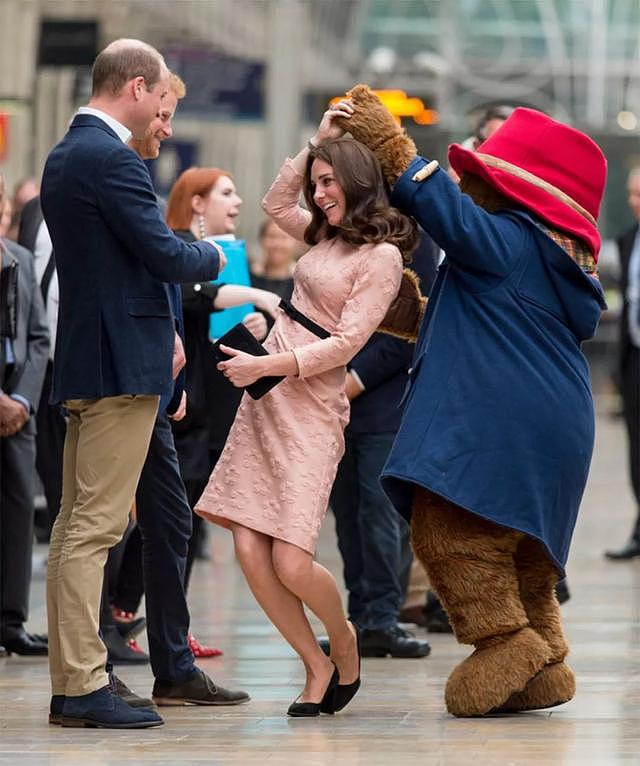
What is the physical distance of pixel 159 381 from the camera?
5922 millimetres

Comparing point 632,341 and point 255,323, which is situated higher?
point 255,323

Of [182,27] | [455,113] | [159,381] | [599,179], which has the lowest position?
[455,113]

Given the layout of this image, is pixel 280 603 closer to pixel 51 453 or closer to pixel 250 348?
pixel 250 348

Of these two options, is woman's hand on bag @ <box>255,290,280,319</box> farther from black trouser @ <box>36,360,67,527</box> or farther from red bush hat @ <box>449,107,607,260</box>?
red bush hat @ <box>449,107,607,260</box>

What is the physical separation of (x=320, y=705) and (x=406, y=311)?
1306 mm

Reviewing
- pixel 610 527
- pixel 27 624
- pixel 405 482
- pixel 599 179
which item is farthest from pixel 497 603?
pixel 610 527

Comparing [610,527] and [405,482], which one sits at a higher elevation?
[405,482]

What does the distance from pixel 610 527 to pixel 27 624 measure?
19.2 ft

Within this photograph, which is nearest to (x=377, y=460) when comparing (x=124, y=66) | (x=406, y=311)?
(x=406, y=311)

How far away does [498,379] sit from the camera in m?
6.07

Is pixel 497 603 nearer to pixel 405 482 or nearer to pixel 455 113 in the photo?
pixel 405 482

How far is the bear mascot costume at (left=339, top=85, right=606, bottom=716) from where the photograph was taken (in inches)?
237

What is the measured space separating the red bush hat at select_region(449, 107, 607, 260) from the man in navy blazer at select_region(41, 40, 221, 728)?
93cm

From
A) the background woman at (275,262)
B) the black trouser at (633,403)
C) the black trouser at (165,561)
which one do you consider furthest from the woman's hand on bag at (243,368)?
the black trouser at (633,403)
